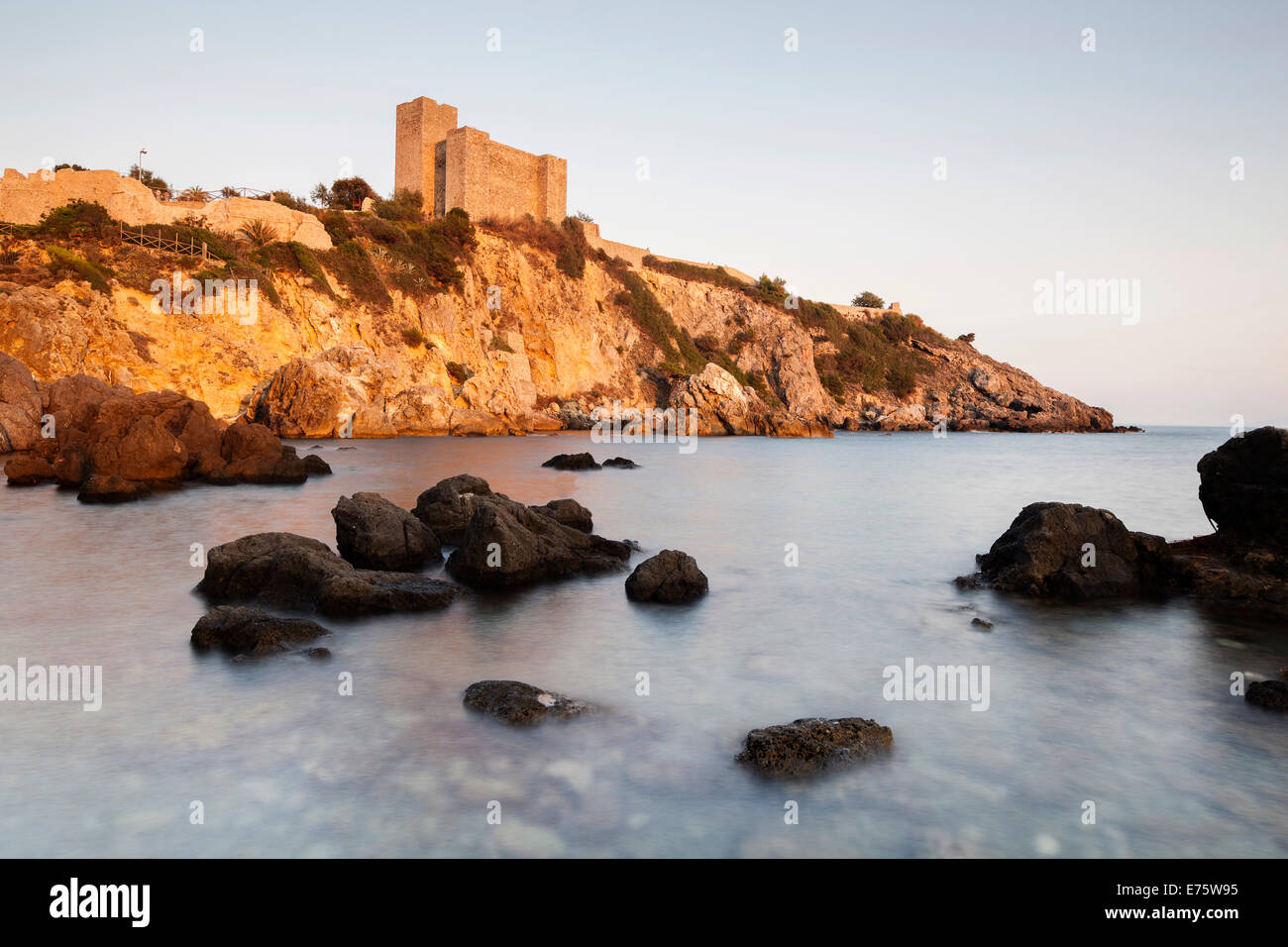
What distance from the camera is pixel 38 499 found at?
580 inches

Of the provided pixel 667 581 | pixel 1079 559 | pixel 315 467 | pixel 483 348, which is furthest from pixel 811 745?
pixel 483 348

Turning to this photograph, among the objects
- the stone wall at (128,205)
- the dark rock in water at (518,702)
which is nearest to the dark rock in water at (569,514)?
the dark rock in water at (518,702)

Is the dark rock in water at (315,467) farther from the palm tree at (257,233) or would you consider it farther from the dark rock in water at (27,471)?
the palm tree at (257,233)

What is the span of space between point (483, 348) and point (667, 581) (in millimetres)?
41887

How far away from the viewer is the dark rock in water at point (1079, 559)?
884 centimetres

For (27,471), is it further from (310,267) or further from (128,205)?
(128,205)

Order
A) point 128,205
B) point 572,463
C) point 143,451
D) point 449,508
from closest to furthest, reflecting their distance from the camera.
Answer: point 449,508 < point 143,451 < point 572,463 < point 128,205

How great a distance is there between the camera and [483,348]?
4834 cm

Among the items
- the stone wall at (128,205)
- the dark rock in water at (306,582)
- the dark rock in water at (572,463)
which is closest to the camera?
the dark rock in water at (306,582)

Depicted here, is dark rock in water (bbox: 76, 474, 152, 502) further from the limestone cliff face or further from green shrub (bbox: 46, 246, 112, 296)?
green shrub (bbox: 46, 246, 112, 296)

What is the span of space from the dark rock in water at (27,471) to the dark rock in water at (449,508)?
10858 mm
